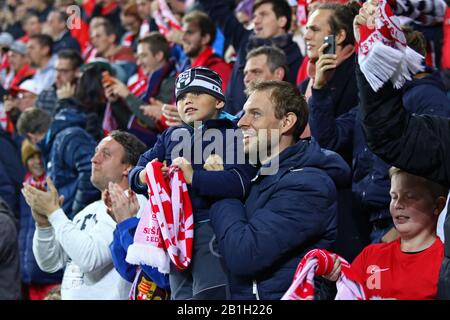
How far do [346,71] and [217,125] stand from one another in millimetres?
1348

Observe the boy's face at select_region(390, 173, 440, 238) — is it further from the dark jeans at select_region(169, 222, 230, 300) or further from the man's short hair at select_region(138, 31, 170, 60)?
the man's short hair at select_region(138, 31, 170, 60)

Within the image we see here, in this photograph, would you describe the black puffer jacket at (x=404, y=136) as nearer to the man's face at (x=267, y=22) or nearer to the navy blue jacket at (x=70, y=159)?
the navy blue jacket at (x=70, y=159)

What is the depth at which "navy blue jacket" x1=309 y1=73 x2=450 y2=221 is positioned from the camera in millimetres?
4816

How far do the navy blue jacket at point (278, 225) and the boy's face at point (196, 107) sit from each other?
1.78 ft

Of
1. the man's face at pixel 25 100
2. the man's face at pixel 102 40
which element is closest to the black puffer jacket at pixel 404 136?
the man's face at pixel 25 100

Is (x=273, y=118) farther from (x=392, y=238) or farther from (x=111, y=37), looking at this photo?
(x=111, y=37)

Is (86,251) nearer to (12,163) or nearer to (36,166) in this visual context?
(36,166)

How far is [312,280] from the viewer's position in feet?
11.1

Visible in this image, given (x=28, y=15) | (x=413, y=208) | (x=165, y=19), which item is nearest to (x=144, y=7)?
(x=165, y=19)

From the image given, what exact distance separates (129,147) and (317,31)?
1.34m

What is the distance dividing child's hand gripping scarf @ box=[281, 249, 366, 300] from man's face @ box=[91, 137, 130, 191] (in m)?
2.08

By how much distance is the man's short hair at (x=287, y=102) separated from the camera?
413cm

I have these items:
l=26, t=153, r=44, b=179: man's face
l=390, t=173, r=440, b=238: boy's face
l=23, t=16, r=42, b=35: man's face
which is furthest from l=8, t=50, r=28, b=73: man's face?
l=390, t=173, r=440, b=238: boy's face

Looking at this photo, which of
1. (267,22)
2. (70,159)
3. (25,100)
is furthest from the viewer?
(25,100)
